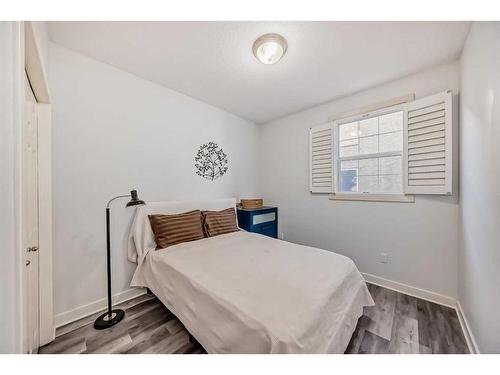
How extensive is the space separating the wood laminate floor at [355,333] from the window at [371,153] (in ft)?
4.10

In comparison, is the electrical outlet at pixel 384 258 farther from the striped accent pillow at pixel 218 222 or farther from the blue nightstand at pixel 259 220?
the striped accent pillow at pixel 218 222

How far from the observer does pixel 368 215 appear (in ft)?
8.11

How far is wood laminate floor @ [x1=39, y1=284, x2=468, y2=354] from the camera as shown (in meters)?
1.43

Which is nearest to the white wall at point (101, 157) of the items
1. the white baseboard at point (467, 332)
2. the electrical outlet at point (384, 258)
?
the electrical outlet at point (384, 258)

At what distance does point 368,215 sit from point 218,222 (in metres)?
1.90

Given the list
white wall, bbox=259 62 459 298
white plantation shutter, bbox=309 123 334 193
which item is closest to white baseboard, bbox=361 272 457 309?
white wall, bbox=259 62 459 298

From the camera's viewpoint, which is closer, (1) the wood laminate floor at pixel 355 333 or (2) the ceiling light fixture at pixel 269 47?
(1) the wood laminate floor at pixel 355 333

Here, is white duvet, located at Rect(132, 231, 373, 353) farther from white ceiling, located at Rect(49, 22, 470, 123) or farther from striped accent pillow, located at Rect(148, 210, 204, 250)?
white ceiling, located at Rect(49, 22, 470, 123)

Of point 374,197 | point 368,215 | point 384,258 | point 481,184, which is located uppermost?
point 481,184

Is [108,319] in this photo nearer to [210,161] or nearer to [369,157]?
[210,161]

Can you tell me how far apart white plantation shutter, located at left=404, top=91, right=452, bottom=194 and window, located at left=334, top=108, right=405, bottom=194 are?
0.11 metres

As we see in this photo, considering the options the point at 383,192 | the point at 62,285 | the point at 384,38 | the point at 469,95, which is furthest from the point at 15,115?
the point at 383,192

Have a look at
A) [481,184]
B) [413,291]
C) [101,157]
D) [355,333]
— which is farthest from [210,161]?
[413,291]

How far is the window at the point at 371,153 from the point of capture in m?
2.31
